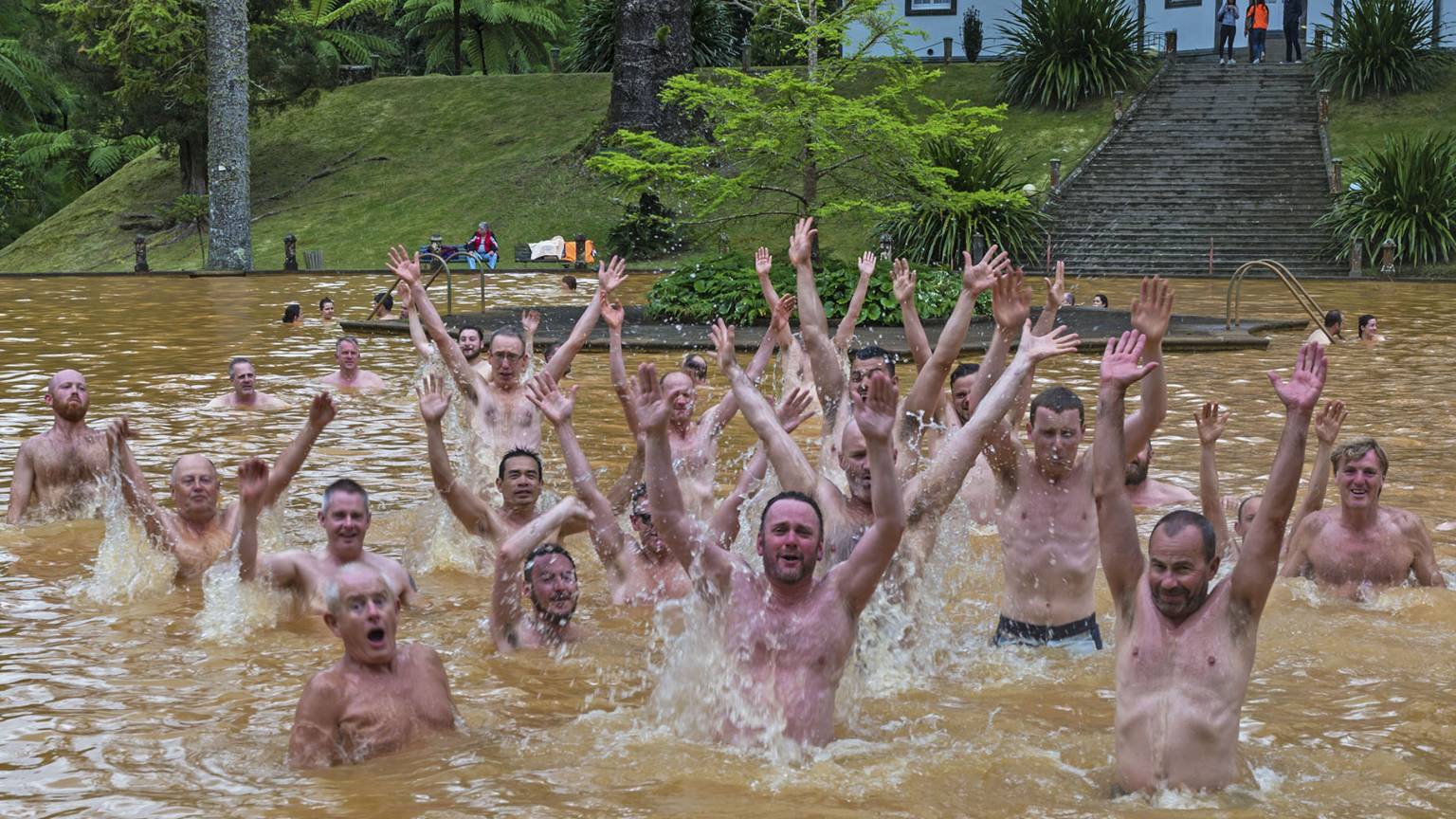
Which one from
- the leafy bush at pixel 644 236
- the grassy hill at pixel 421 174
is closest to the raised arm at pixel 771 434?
the grassy hill at pixel 421 174

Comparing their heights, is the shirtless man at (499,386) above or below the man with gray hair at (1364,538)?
above

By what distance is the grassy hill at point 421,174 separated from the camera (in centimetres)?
3828

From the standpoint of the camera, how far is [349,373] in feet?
52.5

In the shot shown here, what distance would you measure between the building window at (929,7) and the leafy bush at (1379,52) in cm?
1068

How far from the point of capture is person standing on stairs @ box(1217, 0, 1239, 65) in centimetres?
3997

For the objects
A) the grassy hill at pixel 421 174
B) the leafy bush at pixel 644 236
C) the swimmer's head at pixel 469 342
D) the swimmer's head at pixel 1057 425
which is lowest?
the swimmer's head at pixel 1057 425

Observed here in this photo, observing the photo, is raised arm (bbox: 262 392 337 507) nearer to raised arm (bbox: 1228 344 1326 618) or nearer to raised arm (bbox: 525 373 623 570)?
raised arm (bbox: 525 373 623 570)

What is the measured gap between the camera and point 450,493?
26.4ft

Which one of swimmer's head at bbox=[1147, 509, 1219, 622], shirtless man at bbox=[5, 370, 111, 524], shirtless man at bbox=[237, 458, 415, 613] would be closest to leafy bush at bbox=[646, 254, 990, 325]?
shirtless man at bbox=[5, 370, 111, 524]

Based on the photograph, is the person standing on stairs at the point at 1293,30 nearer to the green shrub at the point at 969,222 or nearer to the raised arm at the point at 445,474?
the green shrub at the point at 969,222

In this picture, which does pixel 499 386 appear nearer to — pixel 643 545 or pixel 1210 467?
pixel 643 545

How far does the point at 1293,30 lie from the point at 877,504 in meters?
38.1

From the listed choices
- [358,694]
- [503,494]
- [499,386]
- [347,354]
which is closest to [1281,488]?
[358,694]

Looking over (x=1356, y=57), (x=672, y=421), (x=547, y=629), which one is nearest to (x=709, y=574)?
(x=547, y=629)
